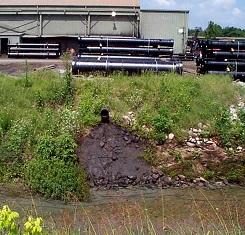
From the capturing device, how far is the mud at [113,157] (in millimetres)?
12844

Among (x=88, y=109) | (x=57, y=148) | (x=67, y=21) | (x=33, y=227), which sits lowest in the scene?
(x=57, y=148)

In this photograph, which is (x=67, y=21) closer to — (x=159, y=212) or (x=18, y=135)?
(x=18, y=135)

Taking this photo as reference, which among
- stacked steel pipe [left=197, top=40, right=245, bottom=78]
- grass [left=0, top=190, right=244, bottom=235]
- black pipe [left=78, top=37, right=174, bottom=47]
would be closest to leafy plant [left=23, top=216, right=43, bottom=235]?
→ grass [left=0, top=190, right=244, bottom=235]

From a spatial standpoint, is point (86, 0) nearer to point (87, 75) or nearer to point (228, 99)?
point (87, 75)

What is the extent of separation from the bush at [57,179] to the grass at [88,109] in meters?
0.06

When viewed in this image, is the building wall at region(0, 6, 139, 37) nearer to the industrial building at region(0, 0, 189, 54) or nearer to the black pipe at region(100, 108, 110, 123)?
the industrial building at region(0, 0, 189, 54)

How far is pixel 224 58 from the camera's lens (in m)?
20.6

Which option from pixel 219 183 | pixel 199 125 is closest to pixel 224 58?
pixel 199 125

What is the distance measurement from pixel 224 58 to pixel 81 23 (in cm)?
1488

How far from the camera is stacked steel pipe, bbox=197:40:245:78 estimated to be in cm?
2033

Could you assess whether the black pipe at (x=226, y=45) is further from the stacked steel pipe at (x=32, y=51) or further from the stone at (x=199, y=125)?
the stacked steel pipe at (x=32, y=51)

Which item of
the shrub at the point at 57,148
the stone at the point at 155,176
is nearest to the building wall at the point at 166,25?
the shrub at the point at 57,148

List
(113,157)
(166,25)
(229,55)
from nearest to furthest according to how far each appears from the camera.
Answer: (113,157), (229,55), (166,25)

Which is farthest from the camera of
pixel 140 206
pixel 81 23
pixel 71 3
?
pixel 71 3
